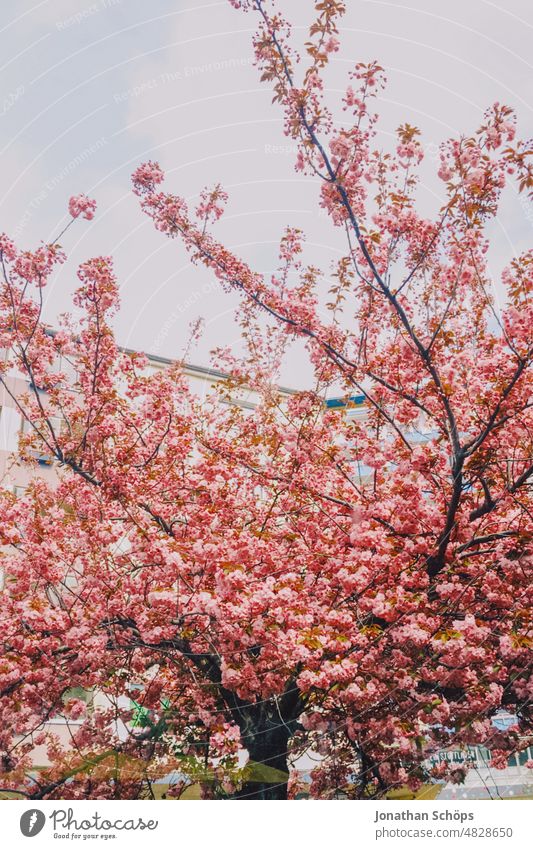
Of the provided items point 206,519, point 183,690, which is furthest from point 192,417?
point 183,690

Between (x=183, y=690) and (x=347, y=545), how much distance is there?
2929 mm

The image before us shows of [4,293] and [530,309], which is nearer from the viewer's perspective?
[530,309]

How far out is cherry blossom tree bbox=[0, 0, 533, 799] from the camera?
6254 millimetres

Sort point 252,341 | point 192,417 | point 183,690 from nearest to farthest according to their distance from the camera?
point 183,690 → point 192,417 → point 252,341

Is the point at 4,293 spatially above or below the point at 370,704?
above

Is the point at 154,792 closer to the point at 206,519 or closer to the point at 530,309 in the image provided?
the point at 206,519

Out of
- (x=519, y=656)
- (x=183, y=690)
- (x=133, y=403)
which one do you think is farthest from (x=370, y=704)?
(x=133, y=403)

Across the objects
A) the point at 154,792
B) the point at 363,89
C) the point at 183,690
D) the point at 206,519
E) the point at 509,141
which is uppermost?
the point at 363,89

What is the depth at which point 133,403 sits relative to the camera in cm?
888

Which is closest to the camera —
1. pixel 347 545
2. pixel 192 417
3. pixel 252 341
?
pixel 347 545

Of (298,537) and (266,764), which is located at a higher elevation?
(298,537)

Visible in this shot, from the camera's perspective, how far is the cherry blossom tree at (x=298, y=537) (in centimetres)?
625

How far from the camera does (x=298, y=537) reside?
25.0 feet

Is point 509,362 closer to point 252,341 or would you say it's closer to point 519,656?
point 519,656
